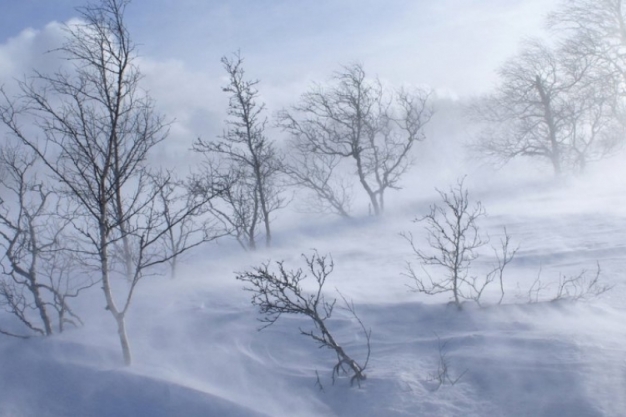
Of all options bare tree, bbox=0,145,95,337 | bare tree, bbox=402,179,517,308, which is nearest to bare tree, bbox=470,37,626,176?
bare tree, bbox=402,179,517,308

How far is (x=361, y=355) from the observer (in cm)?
726

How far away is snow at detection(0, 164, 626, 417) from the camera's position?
19.0 ft

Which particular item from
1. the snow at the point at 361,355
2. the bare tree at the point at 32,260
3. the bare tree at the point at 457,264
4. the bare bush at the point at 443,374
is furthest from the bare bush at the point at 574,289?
the bare tree at the point at 32,260

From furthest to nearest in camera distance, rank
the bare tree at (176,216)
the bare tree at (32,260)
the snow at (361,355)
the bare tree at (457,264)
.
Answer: the bare tree at (32,260)
the bare tree at (457,264)
the bare tree at (176,216)
the snow at (361,355)

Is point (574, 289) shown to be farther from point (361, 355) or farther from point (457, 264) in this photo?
point (361, 355)

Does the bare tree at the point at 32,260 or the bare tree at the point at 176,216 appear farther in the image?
the bare tree at the point at 32,260

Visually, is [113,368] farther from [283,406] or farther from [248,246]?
[248,246]

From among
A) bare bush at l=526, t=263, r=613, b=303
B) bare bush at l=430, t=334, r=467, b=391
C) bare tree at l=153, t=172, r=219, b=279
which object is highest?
bare tree at l=153, t=172, r=219, b=279

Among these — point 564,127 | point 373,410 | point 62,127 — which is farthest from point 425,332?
point 564,127

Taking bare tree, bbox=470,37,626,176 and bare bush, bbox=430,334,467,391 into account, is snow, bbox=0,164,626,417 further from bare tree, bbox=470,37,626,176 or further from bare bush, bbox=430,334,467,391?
bare tree, bbox=470,37,626,176

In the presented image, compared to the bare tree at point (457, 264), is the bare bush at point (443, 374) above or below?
below

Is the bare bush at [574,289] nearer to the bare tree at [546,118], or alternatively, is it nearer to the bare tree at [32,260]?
the bare tree at [32,260]

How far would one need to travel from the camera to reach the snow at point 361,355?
5.80 metres

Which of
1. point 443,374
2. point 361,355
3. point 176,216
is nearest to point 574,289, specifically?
point 443,374
